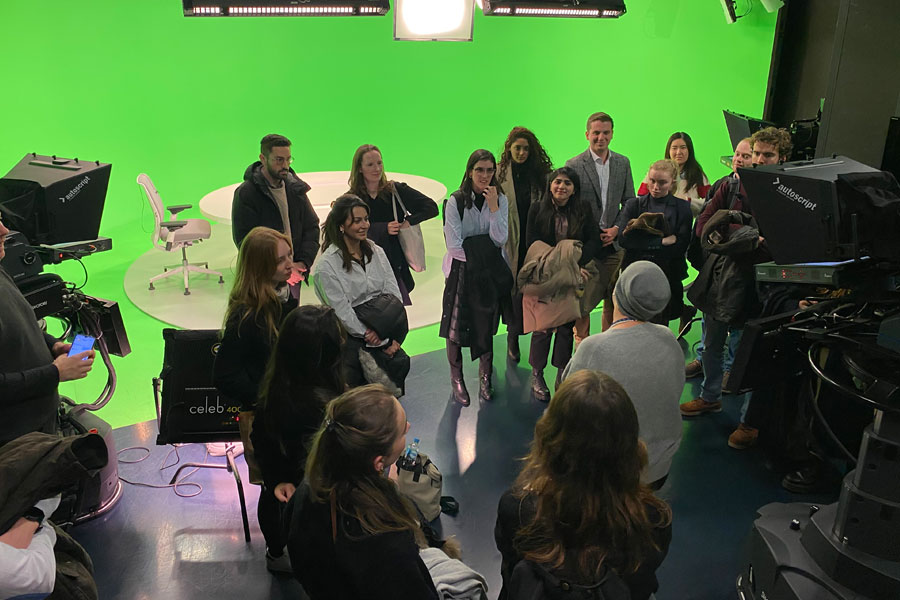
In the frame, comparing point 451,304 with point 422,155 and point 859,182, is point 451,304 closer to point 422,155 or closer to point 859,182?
point 859,182

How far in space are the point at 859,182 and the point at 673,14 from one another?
23.1 feet

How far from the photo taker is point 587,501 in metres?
1.63

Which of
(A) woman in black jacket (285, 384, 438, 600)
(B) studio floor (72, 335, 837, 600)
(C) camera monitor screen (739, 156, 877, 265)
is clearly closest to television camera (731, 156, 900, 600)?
(C) camera monitor screen (739, 156, 877, 265)

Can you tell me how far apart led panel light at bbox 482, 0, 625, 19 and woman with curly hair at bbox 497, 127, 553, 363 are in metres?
1.09

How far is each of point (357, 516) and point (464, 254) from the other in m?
2.57

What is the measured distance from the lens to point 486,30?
29.1ft

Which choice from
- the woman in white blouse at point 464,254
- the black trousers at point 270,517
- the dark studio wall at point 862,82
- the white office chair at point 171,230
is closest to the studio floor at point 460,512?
the black trousers at point 270,517

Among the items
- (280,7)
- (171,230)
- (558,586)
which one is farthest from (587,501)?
(171,230)

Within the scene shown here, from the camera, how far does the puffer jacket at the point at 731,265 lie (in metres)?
3.67

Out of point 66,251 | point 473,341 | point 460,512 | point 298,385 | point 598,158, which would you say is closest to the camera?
point 298,385

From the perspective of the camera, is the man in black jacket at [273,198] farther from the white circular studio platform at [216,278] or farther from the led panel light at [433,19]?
the led panel light at [433,19]

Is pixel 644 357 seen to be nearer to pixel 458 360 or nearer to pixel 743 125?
pixel 458 360

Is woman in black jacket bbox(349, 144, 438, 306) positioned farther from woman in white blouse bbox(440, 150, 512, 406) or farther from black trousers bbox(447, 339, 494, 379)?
black trousers bbox(447, 339, 494, 379)

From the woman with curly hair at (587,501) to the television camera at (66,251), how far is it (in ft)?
7.36
